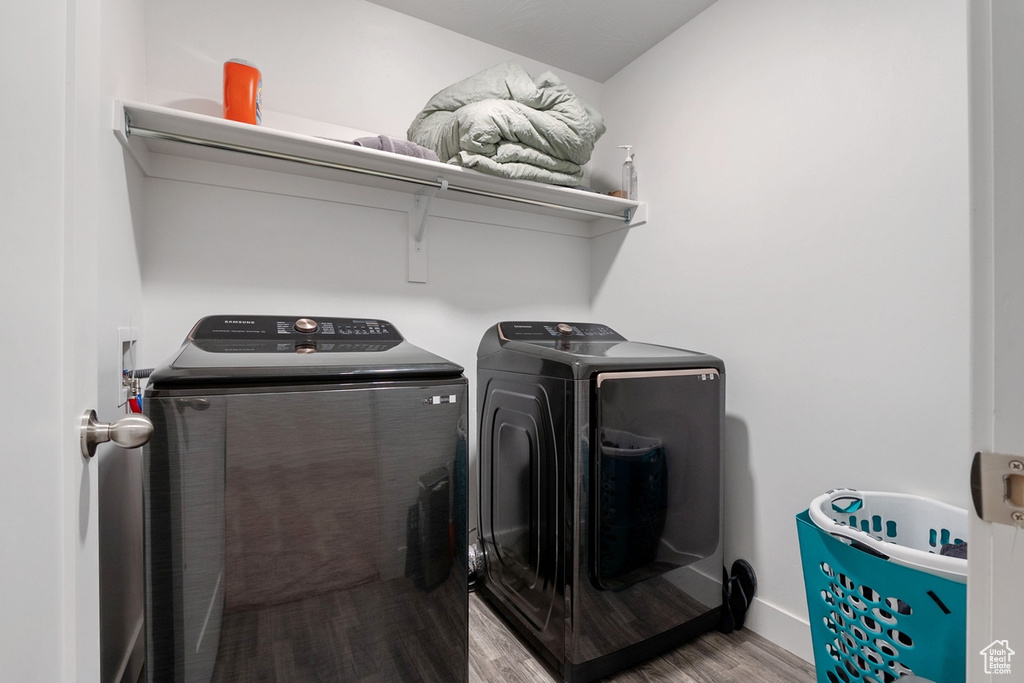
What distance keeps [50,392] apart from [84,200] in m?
0.25

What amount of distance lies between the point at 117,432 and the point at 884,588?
146cm

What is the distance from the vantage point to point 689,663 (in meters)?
1.48

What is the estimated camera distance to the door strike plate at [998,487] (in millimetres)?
459

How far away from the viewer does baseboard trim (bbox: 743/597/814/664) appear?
1480 mm

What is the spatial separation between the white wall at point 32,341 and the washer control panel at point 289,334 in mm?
738

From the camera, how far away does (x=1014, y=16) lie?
46cm

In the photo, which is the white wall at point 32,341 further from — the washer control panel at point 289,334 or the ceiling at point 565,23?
the ceiling at point 565,23

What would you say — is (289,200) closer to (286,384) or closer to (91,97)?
(286,384)

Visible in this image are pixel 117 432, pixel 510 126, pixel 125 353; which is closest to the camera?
pixel 117 432

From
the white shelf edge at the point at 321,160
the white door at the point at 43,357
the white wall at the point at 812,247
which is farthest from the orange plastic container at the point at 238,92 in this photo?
the white wall at the point at 812,247

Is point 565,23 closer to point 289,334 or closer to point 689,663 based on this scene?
point 289,334

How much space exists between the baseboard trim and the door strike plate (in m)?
1.31

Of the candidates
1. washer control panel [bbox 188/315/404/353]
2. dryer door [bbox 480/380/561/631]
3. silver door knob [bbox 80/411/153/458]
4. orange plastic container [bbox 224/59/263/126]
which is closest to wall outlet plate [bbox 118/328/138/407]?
washer control panel [bbox 188/315/404/353]

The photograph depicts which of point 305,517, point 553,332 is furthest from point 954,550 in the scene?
point 305,517
